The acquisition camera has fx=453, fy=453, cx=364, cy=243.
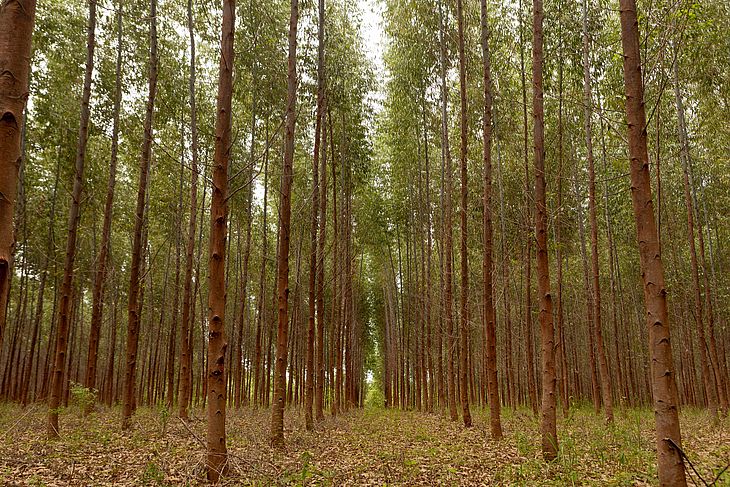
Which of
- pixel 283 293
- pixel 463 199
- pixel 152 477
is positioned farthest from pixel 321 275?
pixel 152 477

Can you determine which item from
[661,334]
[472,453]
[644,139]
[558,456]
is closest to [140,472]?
[472,453]

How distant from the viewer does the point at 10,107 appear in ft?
5.81

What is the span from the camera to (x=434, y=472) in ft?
19.4

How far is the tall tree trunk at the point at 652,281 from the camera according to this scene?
307 cm

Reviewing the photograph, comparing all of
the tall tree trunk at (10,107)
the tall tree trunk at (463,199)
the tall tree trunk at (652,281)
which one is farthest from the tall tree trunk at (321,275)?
the tall tree trunk at (10,107)

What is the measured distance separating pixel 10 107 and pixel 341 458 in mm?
6552

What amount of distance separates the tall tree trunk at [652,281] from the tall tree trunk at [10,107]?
11.9ft

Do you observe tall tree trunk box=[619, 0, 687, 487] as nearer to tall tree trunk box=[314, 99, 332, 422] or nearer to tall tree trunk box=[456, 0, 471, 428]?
tall tree trunk box=[456, 0, 471, 428]

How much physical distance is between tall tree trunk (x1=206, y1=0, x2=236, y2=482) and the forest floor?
0.21m

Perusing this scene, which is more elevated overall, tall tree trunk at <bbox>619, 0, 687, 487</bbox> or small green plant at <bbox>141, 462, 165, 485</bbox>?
tall tree trunk at <bbox>619, 0, 687, 487</bbox>

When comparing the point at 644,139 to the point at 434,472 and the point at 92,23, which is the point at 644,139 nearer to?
the point at 434,472

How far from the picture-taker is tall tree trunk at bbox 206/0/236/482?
475 cm

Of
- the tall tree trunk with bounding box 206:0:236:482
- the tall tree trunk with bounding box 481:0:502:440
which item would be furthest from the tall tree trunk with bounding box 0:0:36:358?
the tall tree trunk with bounding box 481:0:502:440

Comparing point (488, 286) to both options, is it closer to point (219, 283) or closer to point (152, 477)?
point (219, 283)
